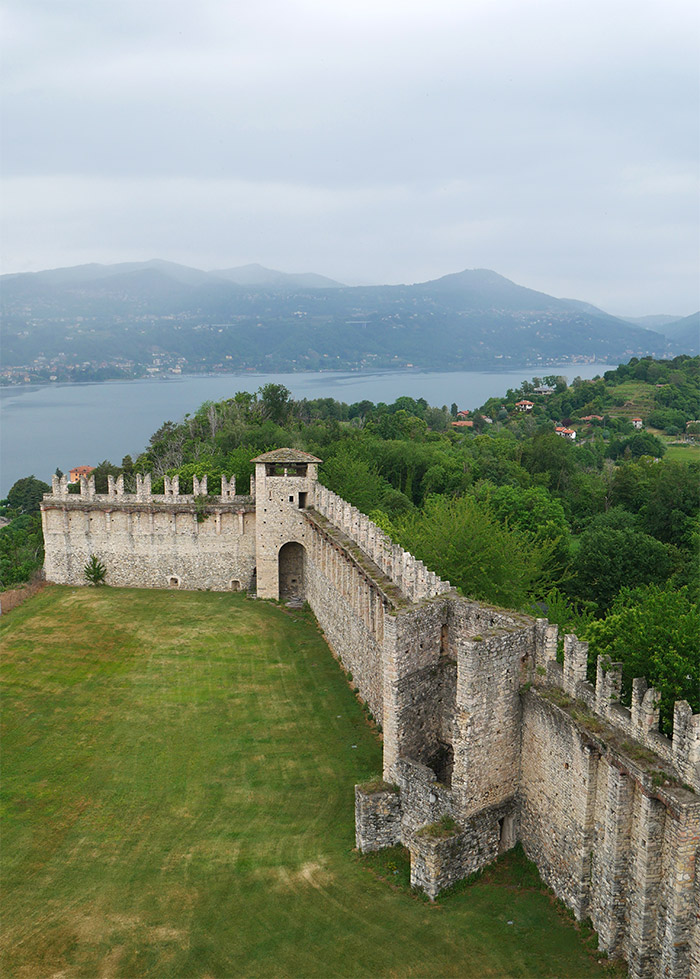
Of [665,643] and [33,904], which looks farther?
[665,643]

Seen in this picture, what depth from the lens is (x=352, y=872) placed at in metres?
16.5

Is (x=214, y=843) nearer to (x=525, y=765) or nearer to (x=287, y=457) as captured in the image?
(x=525, y=765)

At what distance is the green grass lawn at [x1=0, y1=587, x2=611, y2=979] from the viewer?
46.9ft

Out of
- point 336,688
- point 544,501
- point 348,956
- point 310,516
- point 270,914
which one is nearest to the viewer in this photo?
point 348,956

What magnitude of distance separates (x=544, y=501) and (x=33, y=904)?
39695 mm

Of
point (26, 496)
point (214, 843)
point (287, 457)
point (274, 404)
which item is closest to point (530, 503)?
point (287, 457)

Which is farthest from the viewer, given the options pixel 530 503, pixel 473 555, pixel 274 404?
pixel 274 404

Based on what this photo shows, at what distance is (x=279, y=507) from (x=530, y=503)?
829 inches

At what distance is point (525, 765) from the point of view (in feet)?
54.3

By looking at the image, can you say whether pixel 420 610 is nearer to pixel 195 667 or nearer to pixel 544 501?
pixel 195 667

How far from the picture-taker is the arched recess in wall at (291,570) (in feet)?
123

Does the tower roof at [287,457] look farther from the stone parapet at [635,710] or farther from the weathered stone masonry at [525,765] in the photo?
the stone parapet at [635,710]

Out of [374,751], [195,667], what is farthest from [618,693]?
[195,667]

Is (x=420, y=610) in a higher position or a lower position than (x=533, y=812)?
higher
